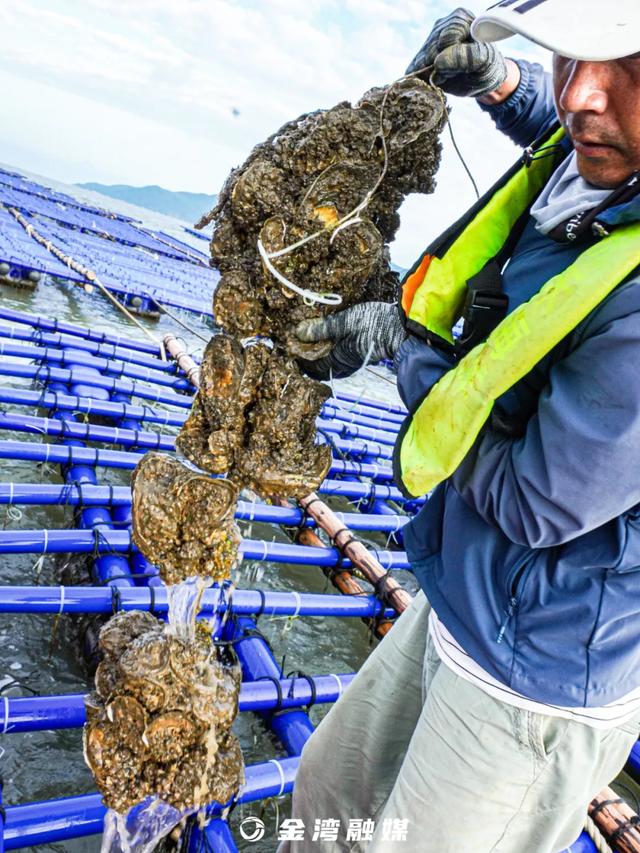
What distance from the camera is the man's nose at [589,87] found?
4.39 feet

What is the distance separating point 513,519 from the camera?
149 cm

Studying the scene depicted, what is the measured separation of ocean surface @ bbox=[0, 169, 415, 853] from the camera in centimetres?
343

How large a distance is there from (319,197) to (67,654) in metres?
3.76

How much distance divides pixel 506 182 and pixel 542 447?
0.96m

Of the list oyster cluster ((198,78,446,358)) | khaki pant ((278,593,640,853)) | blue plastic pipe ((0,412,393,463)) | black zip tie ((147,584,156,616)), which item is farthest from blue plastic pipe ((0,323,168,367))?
khaki pant ((278,593,640,853))

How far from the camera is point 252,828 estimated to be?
346 cm

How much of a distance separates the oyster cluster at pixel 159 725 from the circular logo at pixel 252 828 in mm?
1389

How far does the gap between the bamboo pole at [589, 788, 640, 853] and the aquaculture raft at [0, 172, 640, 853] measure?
21cm

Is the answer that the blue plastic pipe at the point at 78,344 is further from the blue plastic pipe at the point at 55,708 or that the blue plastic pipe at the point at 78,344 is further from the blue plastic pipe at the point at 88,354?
the blue plastic pipe at the point at 55,708

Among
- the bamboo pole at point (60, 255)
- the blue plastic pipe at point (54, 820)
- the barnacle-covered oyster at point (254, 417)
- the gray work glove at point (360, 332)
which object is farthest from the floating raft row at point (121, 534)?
the bamboo pole at point (60, 255)

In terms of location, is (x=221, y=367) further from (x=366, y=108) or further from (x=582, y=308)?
(x=582, y=308)

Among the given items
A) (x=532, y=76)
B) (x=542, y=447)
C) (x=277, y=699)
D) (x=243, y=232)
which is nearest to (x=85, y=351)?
(x=277, y=699)

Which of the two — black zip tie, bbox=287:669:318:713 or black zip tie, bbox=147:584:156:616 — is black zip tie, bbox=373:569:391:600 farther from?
black zip tie, bbox=147:584:156:616

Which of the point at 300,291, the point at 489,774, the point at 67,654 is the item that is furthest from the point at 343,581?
the point at 300,291
